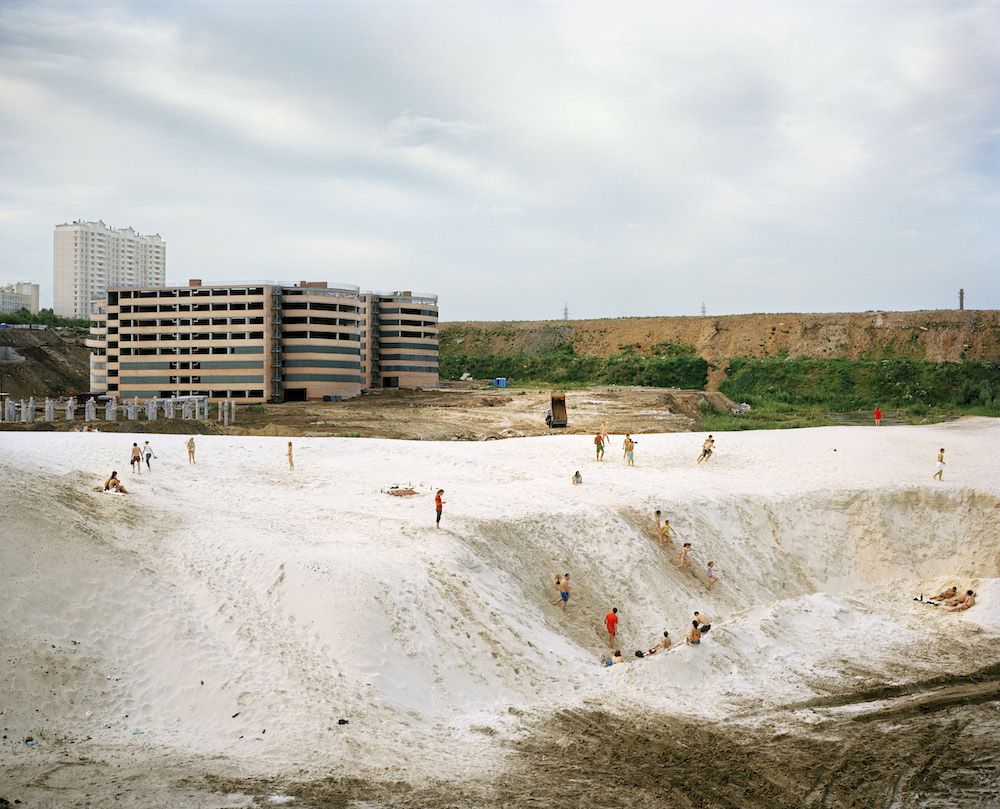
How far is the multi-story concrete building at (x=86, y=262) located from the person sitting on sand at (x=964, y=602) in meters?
163

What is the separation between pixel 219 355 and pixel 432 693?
193 ft

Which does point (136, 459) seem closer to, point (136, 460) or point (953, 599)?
point (136, 460)

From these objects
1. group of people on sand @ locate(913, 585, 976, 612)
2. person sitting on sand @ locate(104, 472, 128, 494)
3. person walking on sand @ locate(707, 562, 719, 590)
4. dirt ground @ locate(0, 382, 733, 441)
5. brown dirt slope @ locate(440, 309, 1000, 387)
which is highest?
brown dirt slope @ locate(440, 309, 1000, 387)

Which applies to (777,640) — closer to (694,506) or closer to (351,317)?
(694,506)

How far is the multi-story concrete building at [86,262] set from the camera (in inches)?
6176

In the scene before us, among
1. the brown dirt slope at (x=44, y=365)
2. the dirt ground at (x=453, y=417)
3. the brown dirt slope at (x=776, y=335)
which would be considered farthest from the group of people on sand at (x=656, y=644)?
the brown dirt slope at (x=44, y=365)

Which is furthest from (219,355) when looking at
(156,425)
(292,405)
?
(156,425)

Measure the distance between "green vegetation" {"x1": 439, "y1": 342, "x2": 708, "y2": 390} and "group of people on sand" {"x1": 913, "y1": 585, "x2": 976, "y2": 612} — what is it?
62.1 m

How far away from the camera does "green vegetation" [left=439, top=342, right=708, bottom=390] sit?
87375mm

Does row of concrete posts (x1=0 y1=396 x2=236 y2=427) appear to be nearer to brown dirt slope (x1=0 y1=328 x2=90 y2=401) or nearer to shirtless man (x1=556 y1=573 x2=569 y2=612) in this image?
shirtless man (x1=556 y1=573 x2=569 y2=612)

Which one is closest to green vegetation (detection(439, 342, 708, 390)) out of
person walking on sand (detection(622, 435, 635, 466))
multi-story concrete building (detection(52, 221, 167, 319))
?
person walking on sand (detection(622, 435, 635, 466))

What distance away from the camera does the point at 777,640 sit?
19.8 meters

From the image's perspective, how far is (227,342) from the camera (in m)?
68.4

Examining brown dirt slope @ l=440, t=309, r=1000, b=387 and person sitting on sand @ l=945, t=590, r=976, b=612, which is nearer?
person sitting on sand @ l=945, t=590, r=976, b=612
